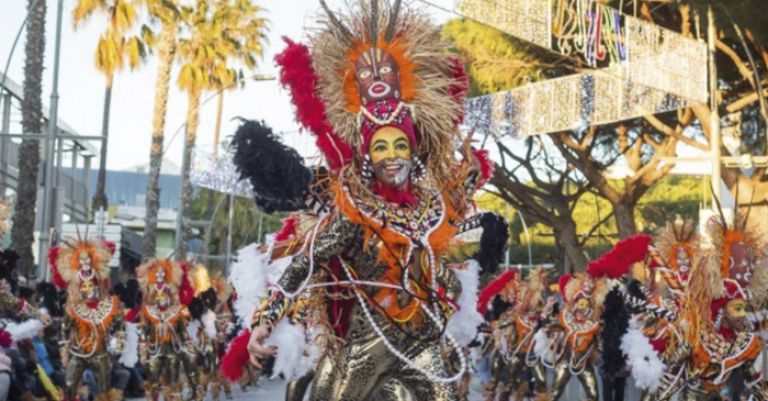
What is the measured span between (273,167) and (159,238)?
70.5 m

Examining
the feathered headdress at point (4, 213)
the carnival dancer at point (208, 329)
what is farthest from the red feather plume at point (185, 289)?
the feathered headdress at point (4, 213)

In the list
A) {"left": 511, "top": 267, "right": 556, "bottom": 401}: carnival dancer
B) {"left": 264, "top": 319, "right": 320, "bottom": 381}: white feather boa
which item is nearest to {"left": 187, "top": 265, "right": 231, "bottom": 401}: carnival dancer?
{"left": 511, "top": 267, "right": 556, "bottom": 401}: carnival dancer

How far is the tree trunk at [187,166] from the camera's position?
3622 cm

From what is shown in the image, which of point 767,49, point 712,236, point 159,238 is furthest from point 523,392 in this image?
point 159,238

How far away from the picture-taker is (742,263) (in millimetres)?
10758

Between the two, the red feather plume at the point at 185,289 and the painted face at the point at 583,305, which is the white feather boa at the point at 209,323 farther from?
the painted face at the point at 583,305

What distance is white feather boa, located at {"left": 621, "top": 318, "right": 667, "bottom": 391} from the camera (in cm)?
1090

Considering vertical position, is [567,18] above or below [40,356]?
above

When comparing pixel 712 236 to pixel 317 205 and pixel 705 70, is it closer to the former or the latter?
pixel 317 205

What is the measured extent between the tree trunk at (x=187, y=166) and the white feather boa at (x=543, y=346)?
1868 cm

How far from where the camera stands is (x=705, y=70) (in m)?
21.9

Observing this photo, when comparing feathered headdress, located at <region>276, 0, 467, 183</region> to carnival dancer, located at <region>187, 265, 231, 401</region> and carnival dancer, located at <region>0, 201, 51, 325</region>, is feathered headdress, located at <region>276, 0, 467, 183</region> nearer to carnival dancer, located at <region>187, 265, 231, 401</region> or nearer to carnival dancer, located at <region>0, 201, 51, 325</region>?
carnival dancer, located at <region>0, 201, 51, 325</region>

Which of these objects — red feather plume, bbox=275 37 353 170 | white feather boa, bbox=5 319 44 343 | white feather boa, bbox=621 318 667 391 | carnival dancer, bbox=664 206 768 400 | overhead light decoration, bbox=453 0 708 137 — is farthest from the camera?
overhead light decoration, bbox=453 0 708 137

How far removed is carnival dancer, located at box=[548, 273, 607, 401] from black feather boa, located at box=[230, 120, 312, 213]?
9458 millimetres
